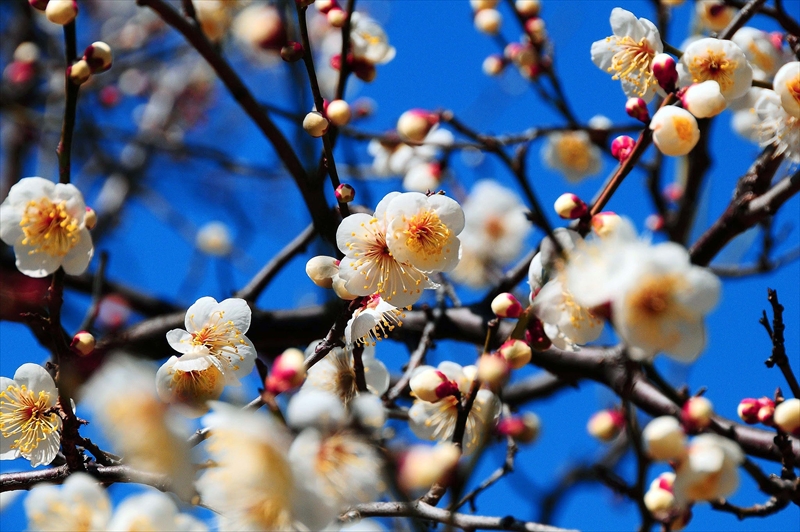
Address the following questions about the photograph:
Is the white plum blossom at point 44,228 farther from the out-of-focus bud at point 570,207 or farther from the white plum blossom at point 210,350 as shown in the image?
the out-of-focus bud at point 570,207

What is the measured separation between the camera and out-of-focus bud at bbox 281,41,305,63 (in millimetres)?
1533

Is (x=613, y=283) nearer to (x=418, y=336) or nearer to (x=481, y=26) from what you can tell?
(x=418, y=336)

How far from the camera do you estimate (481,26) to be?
3.09 metres

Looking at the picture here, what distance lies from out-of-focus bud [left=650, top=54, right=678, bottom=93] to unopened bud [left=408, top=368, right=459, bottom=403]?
0.75 meters

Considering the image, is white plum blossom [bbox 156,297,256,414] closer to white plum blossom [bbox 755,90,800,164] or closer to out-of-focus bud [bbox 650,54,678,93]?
out-of-focus bud [bbox 650,54,678,93]

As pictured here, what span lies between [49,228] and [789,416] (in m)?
1.56

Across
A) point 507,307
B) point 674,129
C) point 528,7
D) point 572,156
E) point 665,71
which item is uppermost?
point 572,156

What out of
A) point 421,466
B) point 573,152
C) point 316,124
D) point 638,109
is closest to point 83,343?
point 316,124

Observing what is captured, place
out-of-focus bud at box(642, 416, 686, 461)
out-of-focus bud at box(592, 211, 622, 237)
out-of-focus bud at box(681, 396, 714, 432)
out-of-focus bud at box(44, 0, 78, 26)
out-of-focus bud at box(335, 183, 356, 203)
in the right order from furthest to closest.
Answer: out-of-focus bud at box(44, 0, 78, 26)
out-of-focus bud at box(335, 183, 356, 203)
out-of-focus bud at box(592, 211, 622, 237)
out-of-focus bud at box(681, 396, 714, 432)
out-of-focus bud at box(642, 416, 686, 461)

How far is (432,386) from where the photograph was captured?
1.61 m

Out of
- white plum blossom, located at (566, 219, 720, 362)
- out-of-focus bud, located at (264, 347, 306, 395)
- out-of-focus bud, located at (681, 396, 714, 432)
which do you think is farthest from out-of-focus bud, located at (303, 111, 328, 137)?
out-of-focus bud, located at (681, 396, 714, 432)

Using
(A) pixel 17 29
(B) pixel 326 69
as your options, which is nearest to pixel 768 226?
(B) pixel 326 69

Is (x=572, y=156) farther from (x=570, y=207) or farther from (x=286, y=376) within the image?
(x=286, y=376)

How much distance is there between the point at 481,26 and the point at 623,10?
52.9 inches
